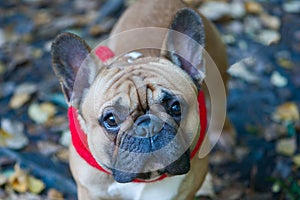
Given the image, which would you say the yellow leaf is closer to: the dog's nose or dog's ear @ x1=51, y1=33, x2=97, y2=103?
dog's ear @ x1=51, y1=33, x2=97, y2=103

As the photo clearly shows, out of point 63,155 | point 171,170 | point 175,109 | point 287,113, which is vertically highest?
point 175,109

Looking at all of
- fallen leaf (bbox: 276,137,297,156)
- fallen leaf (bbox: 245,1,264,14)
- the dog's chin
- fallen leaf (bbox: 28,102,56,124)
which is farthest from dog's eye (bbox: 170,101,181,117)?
fallen leaf (bbox: 245,1,264,14)

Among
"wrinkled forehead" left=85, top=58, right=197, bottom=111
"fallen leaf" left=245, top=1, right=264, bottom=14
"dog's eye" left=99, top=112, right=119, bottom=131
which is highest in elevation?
"wrinkled forehead" left=85, top=58, right=197, bottom=111

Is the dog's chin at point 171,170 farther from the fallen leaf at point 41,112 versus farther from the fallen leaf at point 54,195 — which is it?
the fallen leaf at point 41,112

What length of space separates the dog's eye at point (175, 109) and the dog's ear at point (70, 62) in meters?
0.30

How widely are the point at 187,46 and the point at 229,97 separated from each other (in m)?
1.12

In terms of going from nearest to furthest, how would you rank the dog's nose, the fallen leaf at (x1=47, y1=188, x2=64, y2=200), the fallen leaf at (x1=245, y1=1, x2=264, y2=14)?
the dog's nose → the fallen leaf at (x1=47, y1=188, x2=64, y2=200) → the fallen leaf at (x1=245, y1=1, x2=264, y2=14)

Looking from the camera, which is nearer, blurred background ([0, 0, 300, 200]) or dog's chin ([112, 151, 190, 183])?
dog's chin ([112, 151, 190, 183])

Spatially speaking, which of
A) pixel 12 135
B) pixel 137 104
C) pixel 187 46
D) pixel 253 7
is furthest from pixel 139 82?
pixel 253 7

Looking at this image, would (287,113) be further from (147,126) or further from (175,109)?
(147,126)

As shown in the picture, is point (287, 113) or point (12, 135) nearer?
point (12, 135)

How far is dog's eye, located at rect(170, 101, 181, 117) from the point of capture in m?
1.98

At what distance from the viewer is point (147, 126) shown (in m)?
1.89

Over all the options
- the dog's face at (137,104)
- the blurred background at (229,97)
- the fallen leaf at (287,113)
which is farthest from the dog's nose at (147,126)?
the fallen leaf at (287,113)
